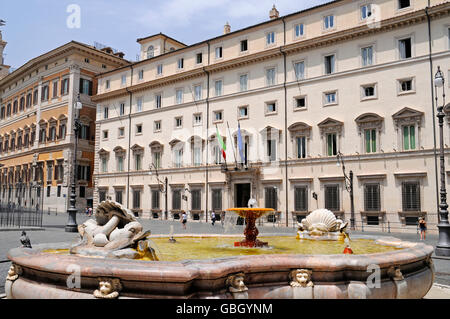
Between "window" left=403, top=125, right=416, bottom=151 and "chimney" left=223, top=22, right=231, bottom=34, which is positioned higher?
"chimney" left=223, top=22, right=231, bottom=34

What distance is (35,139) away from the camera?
188 feet

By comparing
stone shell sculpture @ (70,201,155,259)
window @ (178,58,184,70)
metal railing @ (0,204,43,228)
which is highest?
window @ (178,58,184,70)

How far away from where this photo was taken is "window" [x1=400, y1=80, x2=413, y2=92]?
27625 millimetres

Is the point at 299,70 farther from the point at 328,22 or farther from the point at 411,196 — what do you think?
the point at 411,196

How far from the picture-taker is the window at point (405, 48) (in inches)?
1103

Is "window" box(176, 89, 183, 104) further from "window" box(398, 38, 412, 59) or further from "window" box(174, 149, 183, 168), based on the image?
"window" box(398, 38, 412, 59)

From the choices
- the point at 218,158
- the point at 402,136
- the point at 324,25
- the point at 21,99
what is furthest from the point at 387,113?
the point at 21,99

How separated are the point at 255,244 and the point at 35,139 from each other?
55708mm

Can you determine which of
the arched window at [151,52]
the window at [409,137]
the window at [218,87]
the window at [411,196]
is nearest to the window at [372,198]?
the window at [411,196]

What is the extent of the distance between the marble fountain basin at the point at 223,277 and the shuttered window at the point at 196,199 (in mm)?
31439

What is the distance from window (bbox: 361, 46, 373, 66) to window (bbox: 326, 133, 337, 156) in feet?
19.4

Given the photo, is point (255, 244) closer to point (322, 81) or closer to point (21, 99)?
point (322, 81)

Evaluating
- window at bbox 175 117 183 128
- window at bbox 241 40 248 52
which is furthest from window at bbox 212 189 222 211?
window at bbox 241 40 248 52
